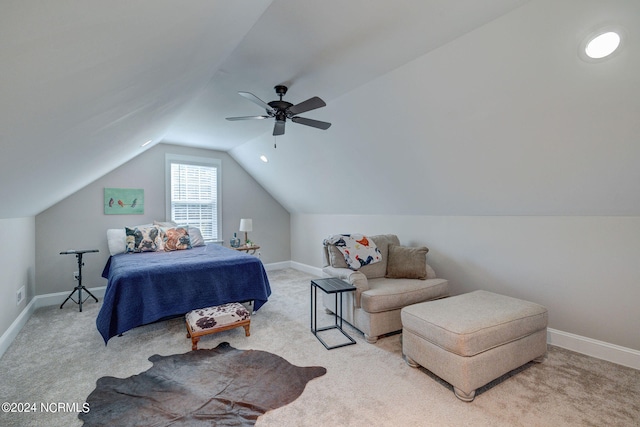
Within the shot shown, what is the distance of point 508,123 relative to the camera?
227 cm

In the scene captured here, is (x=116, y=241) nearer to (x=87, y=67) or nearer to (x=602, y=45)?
(x=87, y=67)

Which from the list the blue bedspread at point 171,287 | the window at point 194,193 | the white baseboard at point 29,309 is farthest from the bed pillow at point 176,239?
the white baseboard at point 29,309

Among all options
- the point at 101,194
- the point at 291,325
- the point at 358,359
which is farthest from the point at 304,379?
the point at 101,194

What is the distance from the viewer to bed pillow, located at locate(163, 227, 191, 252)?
4.25 metres

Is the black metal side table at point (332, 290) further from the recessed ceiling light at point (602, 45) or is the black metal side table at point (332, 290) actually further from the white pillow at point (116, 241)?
the white pillow at point (116, 241)

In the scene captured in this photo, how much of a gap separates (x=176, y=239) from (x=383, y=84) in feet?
12.1

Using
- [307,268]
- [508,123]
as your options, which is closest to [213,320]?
[508,123]

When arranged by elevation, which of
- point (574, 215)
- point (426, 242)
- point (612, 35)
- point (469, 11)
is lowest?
point (426, 242)

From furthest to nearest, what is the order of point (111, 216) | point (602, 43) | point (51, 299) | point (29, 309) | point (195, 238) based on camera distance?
point (195, 238) → point (111, 216) → point (51, 299) → point (29, 309) → point (602, 43)

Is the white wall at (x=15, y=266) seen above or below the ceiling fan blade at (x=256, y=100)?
below

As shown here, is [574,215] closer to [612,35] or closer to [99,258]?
[612,35]

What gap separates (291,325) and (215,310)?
2.87 ft

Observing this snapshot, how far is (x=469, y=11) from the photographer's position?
1.73 m

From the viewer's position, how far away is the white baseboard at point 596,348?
233cm
